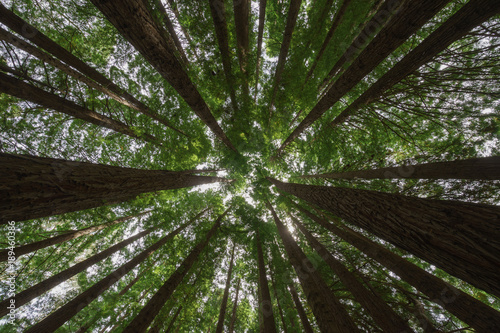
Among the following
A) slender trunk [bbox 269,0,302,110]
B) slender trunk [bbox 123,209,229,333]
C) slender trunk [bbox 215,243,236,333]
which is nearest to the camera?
slender trunk [bbox 123,209,229,333]

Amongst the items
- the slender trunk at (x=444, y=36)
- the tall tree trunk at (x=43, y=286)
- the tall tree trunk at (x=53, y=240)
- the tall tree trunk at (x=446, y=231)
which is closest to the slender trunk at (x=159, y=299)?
the tall tree trunk at (x=43, y=286)

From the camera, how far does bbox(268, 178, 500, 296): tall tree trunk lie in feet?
4.29

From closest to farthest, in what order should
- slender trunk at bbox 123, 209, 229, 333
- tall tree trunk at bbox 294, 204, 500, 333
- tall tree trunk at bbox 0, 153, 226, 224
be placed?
tall tree trunk at bbox 0, 153, 226, 224 < tall tree trunk at bbox 294, 204, 500, 333 < slender trunk at bbox 123, 209, 229, 333

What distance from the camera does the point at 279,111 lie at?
7.80 m

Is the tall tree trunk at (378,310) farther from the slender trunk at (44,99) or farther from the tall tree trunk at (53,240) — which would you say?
the tall tree trunk at (53,240)

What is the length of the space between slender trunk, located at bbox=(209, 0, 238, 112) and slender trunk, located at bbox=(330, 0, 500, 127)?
4385 millimetres

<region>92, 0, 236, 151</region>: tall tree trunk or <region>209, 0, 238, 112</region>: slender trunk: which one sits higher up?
<region>209, 0, 238, 112</region>: slender trunk

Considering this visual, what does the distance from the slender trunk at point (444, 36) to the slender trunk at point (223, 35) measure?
4.39m

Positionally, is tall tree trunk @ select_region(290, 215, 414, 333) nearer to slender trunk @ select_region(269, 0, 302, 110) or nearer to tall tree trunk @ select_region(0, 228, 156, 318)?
slender trunk @ select_region(269, 0, 302, 110)

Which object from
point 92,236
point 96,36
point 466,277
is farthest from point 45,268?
point 466,277

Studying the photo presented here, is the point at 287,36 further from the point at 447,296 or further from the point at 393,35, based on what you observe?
the point at 447,296

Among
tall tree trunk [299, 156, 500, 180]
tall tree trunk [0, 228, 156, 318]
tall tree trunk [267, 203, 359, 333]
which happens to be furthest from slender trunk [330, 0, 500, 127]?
tall tree trunk [0, 228, 156, 318]

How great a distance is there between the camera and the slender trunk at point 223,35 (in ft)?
15.2

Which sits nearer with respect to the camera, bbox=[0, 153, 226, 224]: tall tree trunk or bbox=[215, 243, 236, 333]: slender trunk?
bbox=[0, 153, 226, 224]: tall tree trunk
